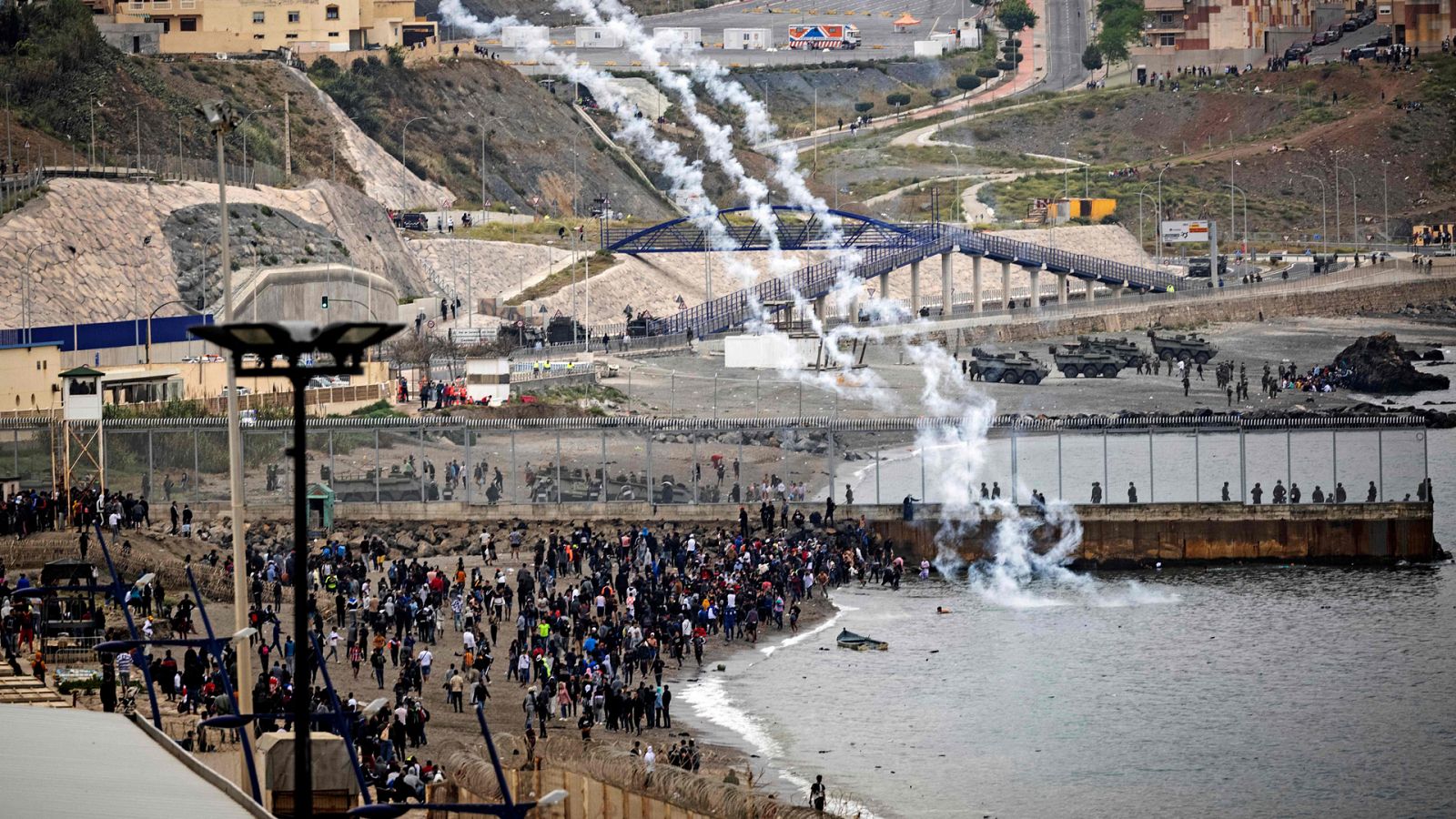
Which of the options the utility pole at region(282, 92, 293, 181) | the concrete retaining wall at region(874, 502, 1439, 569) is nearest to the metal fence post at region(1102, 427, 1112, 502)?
the concrete retaining wall at region(874, 502, 1439, 569)

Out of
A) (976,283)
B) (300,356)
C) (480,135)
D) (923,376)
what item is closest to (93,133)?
(923,376)

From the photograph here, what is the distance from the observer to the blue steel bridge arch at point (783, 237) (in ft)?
404

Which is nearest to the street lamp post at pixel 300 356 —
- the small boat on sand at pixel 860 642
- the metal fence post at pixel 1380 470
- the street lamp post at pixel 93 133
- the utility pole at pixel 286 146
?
the small boat on sand at pixel 860 642

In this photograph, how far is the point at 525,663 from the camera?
47625 mm

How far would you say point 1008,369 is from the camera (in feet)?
329

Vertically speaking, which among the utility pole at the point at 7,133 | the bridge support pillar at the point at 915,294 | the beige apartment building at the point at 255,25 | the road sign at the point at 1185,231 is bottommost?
the bridge support pillar at the point at 915,294

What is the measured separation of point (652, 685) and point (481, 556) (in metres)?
14.3

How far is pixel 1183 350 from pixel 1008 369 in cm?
1592

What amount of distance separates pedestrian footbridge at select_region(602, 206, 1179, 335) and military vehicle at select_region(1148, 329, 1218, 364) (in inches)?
472

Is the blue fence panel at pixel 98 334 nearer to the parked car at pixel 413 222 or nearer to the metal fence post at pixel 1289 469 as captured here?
the metal fence post at pixel 1289 469

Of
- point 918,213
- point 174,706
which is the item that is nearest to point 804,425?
point 174,706

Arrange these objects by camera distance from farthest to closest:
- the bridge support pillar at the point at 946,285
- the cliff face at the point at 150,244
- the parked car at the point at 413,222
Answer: the parked car at the point at 413,222
the bridge support pillar at the point at 946,285
the cliff face at the point at 150,244

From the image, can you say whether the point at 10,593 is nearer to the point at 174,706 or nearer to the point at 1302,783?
the point at 174,706

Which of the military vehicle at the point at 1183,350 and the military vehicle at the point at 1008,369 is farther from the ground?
the military vehicle at the point at 1183,350
